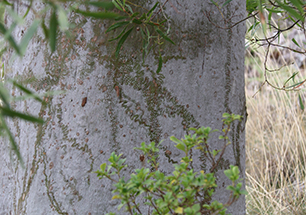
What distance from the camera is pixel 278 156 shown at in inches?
80.9

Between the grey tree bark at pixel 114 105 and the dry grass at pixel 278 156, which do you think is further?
the dry grass at pixel 278 156

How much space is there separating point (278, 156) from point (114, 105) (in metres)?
1.77

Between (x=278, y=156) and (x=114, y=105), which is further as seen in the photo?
(x=278, y=156)

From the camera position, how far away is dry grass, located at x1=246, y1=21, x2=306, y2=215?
177 cm

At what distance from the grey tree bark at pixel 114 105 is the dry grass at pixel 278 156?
1.15 metres

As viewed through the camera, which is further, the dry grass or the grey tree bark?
the dry grass

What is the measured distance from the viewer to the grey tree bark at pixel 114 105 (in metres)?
0.62

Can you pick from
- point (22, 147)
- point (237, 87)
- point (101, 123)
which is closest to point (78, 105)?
point (101, 123)

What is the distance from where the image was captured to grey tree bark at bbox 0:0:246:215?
24.4 inches

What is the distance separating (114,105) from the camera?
629 mm

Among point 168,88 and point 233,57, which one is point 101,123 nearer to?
point 168,88

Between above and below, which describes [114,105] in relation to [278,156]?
above

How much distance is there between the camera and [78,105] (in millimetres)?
644

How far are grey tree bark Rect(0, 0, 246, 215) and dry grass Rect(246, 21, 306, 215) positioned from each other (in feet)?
3.79
